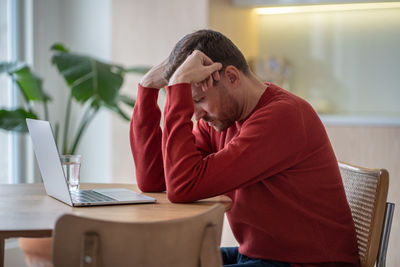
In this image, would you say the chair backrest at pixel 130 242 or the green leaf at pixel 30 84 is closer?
the chair backrest at pixel 130 242

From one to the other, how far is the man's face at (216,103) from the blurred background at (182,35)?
156cm

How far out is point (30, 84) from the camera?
2.95 meters

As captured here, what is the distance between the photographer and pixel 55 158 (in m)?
1.49

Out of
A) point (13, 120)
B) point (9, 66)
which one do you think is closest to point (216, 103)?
point (13, 120)

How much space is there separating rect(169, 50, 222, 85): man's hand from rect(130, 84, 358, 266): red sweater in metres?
0.03

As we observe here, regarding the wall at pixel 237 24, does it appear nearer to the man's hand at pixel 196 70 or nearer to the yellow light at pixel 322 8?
the yellow light at pixel 322 8

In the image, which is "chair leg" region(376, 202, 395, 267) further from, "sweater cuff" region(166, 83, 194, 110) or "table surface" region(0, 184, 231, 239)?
"sweater cuff" region(166, 83, 194, 110)

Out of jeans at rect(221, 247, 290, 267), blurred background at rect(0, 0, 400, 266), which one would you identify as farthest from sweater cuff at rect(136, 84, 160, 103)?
blurred background at rect(0, 0, 400, 266)

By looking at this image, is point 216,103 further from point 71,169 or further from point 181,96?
point 71,169

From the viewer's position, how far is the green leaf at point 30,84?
291cm

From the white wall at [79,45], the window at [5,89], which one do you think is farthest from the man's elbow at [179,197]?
the window at [5,89]

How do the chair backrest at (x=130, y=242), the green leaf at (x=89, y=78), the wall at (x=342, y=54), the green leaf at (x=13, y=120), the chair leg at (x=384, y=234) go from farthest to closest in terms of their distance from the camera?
the wall at (x=342, y=54) < the green leaf at (x=13, y=120) < the green leaf at (x=89, y=78) < the chair leg at (x=384, y=234) < the chair backrest at (x=130, y=242)

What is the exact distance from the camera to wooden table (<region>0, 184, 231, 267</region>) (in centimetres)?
128

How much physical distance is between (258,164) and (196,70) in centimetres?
31
